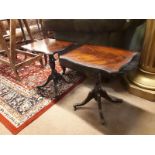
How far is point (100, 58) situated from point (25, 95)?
1024mm

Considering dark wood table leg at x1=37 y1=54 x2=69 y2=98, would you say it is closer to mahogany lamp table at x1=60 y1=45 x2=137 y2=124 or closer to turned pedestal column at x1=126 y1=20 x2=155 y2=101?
mahogany lamp table at x1=60 y1=45 x2=137 y2=124

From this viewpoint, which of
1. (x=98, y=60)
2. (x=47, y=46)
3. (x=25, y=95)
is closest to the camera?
(x=98, y=60)

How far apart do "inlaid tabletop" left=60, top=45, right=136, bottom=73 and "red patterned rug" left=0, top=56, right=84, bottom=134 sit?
610 mm

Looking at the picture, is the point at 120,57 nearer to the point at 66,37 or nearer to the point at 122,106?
the point at 122,106

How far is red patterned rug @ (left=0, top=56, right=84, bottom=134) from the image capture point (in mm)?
1498

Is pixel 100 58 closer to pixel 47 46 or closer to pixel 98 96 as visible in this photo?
pixel 98 96

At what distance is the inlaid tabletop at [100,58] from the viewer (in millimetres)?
1090

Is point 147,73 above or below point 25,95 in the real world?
above

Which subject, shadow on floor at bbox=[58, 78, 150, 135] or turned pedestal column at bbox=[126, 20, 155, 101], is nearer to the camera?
shadow on floor at bbox=[58, 78, 150, 135]

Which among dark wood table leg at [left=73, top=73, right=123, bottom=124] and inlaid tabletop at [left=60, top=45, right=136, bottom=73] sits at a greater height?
inlaid tabletop at [left=60, top=45, right=136, bottom=73]

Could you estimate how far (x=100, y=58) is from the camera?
4.01ft

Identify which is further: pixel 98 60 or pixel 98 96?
pixel 98 96

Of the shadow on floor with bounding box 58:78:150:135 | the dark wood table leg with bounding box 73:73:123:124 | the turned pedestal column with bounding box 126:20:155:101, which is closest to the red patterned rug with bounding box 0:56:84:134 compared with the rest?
the shadow on floor with bounding box 58:78:150:135

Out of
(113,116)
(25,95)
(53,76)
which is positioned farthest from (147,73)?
(25,95)
